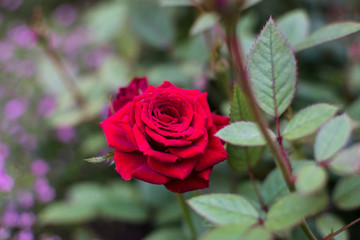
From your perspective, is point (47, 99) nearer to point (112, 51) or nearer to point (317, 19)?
point (112, 51)

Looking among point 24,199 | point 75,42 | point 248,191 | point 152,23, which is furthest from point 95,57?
point 248,191

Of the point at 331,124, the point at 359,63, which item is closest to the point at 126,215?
the point at 331,124

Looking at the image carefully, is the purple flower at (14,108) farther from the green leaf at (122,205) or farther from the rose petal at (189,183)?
the rose petal at (189,183)

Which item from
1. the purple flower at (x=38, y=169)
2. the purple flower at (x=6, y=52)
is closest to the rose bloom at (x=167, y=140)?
the purple flower at (x=38, y=169)

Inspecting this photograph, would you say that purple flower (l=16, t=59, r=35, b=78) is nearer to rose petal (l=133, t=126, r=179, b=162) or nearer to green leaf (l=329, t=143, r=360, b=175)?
rose petal (l=133, t=126, r=179, b=162)

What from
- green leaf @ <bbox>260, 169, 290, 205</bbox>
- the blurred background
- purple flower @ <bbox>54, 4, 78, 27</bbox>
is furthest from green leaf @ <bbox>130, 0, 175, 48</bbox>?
purple flower @ <bbox>54, 4, 78, 27</bbox>

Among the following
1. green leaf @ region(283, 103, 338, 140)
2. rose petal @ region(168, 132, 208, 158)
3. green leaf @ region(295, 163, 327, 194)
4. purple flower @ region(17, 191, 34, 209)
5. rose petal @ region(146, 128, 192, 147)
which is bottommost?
green leaf @ region(295, 163, 327, 194)
